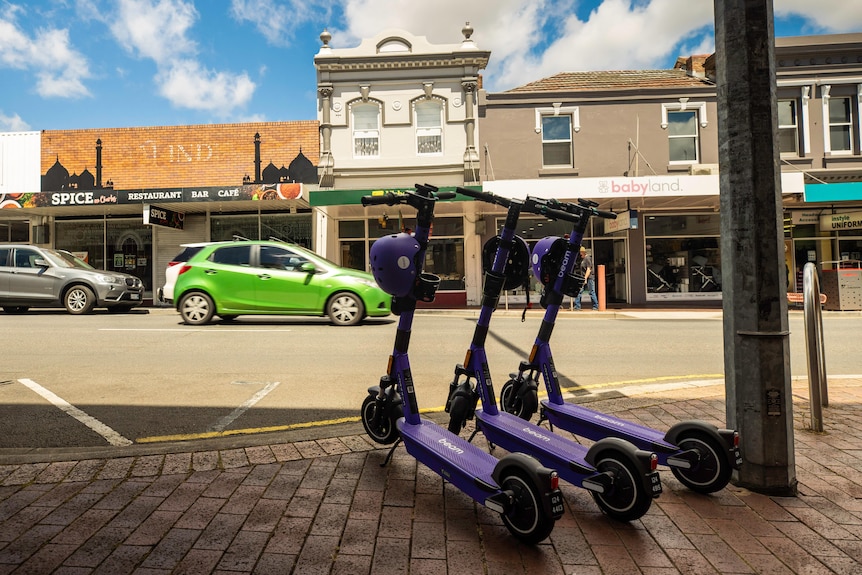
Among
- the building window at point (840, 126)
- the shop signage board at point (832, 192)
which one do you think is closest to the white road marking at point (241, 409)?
the shop signage board at point (832, 192)

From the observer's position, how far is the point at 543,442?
307 centimetres

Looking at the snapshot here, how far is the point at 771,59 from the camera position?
2895 mm

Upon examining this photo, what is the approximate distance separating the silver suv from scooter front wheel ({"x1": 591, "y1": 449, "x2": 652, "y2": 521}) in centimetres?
1380

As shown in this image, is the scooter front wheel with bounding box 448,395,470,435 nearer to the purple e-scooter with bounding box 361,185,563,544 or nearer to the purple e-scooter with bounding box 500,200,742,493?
the purple e-scooter with bounding box 361,185,563,544

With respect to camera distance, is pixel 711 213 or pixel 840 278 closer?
pixel 840 278

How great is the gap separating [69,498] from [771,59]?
13.9 ft

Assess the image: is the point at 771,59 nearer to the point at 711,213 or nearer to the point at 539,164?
the point at 539,164

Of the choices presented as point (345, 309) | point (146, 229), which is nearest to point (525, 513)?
point (345, 309)

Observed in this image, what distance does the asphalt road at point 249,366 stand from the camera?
460 cm

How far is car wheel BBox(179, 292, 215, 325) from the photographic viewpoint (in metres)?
11.1

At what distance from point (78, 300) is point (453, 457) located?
13506 mm

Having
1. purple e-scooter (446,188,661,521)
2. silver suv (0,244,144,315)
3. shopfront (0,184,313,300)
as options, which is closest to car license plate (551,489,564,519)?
purple e-scooter (446,188,661,521)

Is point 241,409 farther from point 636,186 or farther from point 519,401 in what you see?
point 636,186

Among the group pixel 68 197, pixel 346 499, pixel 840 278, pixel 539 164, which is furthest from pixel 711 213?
pixel 68 197
